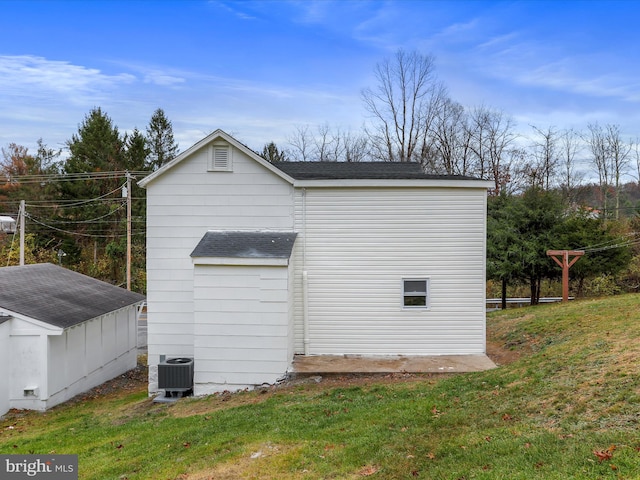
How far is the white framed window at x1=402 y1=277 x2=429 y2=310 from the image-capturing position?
36.9 ft

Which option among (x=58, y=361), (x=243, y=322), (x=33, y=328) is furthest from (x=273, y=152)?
(x=243, y=322)

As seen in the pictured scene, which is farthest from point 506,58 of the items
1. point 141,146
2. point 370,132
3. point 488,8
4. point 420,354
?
point 141,146

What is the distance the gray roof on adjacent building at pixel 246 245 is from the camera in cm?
978

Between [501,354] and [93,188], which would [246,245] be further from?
[93,188]

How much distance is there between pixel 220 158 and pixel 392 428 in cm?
737

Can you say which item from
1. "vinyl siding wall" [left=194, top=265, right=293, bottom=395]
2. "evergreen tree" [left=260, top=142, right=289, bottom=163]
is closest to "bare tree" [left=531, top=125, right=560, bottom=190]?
"evergreen tree" [left=260, top=142, right=289, bottom=163]

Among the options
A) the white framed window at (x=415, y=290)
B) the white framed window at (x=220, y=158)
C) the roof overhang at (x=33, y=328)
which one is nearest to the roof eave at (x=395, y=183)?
the white framed window at (x=220, y=158)

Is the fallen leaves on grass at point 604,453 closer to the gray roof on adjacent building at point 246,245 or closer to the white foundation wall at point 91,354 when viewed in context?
the gray roof on adjacent building at point 246,245

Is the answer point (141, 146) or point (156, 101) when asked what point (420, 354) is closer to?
point (141, 146)

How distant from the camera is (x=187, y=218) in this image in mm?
11008

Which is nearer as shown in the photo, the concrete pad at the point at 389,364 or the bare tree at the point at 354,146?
the concrete pad at the point at 389,364

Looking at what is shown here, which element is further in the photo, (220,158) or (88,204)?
(88,204)

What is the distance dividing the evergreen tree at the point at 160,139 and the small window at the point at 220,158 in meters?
27.0

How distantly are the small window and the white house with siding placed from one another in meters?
0.02
